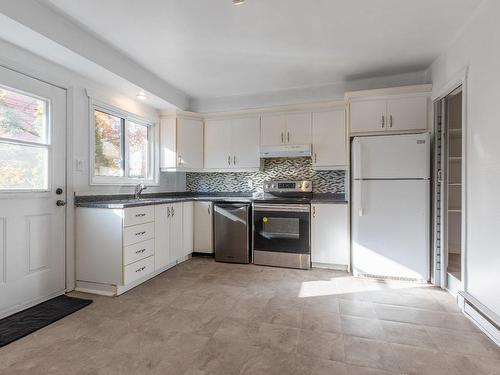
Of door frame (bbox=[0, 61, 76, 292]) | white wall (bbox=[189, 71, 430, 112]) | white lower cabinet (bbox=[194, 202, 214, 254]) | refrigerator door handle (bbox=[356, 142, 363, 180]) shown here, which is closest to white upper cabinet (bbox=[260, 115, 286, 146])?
white wall (bbox=[189, 71, 430, 112])

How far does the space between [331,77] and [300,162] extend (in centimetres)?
120

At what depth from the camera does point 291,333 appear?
188 centimetres

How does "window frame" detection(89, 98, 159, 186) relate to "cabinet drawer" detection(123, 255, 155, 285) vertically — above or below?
above

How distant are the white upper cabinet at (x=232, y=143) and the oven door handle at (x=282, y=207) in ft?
2.19

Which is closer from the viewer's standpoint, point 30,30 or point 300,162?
point 30,30

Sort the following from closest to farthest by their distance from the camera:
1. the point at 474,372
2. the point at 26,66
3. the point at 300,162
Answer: the point at 474,372
the point at 26,66
the point at 300,162

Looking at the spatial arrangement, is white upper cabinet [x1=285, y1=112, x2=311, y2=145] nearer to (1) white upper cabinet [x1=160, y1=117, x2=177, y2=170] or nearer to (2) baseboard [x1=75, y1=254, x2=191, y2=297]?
(1) white upper cabinet [x1=160, y1=117, x2=177, y2=170]

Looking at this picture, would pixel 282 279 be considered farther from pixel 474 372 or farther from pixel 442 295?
pixel 474 372

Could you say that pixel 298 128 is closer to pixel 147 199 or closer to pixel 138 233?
pixel 147 199

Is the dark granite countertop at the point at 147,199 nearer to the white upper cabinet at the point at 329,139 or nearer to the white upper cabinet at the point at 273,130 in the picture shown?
the white upper cabinet at the point at 329,139

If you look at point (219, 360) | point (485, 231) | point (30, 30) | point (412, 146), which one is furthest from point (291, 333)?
point (30, 30)

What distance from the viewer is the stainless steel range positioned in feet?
11.0

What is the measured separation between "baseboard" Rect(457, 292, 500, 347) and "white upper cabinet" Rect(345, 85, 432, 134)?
1.78 m

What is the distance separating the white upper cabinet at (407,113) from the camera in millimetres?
2953
